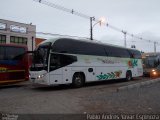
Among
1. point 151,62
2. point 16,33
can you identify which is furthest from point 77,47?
point 16,33

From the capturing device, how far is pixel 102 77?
2106 centimetres

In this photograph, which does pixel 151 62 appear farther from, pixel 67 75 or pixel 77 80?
pixel 67 75

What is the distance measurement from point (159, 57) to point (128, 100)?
21.3 meters

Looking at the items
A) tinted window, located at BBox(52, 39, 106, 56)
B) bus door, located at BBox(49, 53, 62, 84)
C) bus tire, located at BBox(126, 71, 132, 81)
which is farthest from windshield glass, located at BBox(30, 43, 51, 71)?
bus tire, located at BBox(126, 71, 132, 81)

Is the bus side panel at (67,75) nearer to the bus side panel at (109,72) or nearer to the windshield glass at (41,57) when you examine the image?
the windshield glass at (41,57)

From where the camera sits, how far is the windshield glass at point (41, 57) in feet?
53.4

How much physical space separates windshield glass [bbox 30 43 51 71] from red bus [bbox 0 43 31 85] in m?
1.87

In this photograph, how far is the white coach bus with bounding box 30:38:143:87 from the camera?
16.4 m

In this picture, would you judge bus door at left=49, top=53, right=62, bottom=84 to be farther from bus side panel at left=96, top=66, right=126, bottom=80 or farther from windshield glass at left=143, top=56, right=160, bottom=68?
windshield glass at left=143, top=56, right=160, bottom=68

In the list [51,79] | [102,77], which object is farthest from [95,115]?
[102,77]

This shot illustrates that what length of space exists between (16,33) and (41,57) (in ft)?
132

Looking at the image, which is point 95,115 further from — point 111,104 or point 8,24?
point 8,24

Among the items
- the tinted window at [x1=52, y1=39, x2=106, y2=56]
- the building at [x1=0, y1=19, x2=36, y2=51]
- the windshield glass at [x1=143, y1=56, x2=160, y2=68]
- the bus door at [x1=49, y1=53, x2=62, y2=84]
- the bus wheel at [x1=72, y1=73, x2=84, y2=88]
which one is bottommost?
the bus wheel at [x1=72, y1=73, x2=84, y2=88]

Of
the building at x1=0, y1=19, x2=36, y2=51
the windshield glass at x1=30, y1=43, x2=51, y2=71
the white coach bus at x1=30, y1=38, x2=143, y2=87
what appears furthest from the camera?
the building at x1=0, y1=19, x2=36, y2=51
